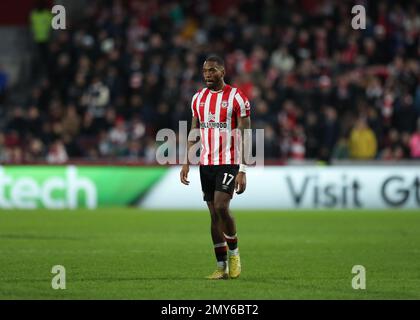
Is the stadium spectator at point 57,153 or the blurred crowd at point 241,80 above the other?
the blurred crowd at point 241,80

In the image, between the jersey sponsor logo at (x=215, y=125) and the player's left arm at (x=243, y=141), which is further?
the jersey sponsor logo at (x=215, y=125)

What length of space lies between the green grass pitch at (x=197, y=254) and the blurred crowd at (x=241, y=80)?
3.18 metres

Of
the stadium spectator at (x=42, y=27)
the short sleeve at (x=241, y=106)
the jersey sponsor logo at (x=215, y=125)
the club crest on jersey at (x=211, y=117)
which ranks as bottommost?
the jersey sponsor logo at (x=215, y=125)

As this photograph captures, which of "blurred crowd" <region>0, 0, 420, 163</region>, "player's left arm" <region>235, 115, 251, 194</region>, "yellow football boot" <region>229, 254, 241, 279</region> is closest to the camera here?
"player's left arm" <region>235, 115, 251, 194</region>

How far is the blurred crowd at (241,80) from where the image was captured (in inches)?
966

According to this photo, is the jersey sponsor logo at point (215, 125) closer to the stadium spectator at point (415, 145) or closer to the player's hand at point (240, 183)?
the player's hand at point (240, 183)

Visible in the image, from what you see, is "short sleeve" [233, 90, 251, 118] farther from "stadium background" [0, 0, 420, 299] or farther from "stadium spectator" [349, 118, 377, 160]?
"stadium spectator" [349, 118, 377, 160]

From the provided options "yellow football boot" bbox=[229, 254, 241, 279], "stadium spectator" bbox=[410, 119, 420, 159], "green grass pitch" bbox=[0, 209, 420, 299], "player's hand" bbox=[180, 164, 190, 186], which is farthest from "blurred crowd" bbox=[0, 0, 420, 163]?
"yellow football boot" bbox=[229, 254, 241, 279]

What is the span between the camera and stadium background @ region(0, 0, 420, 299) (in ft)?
68.3

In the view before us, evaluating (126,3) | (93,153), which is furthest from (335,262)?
(126,3)

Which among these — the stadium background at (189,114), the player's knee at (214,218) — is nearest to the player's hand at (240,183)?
the player's knee at (214,218)

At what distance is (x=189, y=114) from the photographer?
2492 cm

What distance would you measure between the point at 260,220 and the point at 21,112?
346 inches

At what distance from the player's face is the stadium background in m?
5.37
